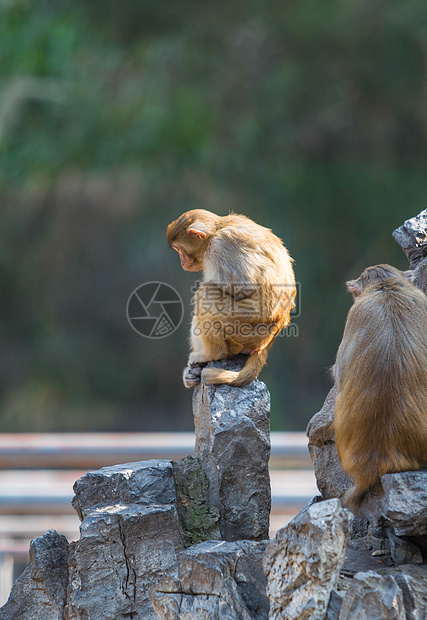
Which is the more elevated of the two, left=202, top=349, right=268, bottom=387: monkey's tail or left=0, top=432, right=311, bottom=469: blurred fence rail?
left=202, top=349, right=268, bottom=387: monkey's tail

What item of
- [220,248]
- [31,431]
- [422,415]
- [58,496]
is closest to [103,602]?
[422,415]

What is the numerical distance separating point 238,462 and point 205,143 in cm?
752

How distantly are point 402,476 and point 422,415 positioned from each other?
0.85ft

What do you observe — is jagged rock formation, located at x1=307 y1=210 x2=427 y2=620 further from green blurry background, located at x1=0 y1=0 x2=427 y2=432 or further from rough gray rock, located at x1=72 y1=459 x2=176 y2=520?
green blurry background, located at x1=0 y1=0 x2=427 y2=432

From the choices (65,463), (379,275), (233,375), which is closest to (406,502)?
(379,275)

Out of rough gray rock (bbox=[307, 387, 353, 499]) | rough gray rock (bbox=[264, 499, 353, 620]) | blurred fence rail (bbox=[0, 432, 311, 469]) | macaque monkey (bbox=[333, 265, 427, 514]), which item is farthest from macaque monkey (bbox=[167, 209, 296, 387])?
blurred fence rail (bbox=[0, 432, 311, 469])

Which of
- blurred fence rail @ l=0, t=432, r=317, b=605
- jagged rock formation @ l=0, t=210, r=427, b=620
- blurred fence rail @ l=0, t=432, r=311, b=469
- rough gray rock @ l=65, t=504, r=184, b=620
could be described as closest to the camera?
jagged rock formation @ l=0, t=210, r=427, b=620

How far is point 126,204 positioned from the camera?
10344 millimetres

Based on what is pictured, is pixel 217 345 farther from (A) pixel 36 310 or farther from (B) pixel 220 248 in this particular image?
(A) pixel 36 310

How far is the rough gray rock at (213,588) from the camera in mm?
2367

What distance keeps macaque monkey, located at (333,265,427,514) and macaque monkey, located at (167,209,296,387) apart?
0.67 m

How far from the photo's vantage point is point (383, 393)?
267 cm

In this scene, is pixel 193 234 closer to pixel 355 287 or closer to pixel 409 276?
pixel 355 287

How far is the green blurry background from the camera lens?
988cm
